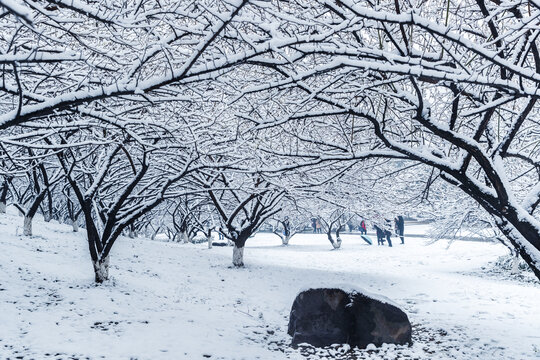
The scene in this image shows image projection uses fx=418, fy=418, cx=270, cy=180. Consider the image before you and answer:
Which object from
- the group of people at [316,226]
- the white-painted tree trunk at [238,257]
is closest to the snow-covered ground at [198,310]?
the white-painted tree trunk at [238,257]

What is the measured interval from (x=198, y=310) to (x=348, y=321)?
3.07m

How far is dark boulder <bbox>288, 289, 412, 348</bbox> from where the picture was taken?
21.9 feet

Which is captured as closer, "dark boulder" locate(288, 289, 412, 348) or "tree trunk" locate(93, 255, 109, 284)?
"dark boulder" locate(288, 289, 412, 348)

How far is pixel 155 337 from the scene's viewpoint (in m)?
6.31

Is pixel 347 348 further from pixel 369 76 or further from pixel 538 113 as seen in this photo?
pixel 538 113

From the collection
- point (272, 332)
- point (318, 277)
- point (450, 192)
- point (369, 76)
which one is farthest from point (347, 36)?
point (450, 192)

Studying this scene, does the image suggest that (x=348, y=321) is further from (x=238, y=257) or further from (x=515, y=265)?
(x=515, y=265)

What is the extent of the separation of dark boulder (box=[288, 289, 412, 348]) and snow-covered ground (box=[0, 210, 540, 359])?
217 millimetres

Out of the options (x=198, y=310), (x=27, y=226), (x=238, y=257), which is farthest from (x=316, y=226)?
(x=198, y=310)

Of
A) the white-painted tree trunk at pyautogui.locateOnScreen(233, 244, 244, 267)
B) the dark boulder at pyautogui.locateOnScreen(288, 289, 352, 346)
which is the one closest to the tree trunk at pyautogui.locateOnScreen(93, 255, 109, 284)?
the dark boulder at pyautogui.locateOnScreen(288, 289, 352, 346)

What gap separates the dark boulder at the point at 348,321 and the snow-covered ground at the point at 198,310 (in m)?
0.22

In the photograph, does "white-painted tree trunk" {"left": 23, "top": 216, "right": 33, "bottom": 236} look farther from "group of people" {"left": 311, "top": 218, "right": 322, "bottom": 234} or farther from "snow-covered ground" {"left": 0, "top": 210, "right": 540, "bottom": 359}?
"group of people" {"left": 311, "top": 218, "right": 322, "bottom": 234}

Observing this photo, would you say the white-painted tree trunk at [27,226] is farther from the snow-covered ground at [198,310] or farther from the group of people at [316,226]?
the group of people at [316,226]

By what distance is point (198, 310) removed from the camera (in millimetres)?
8273
